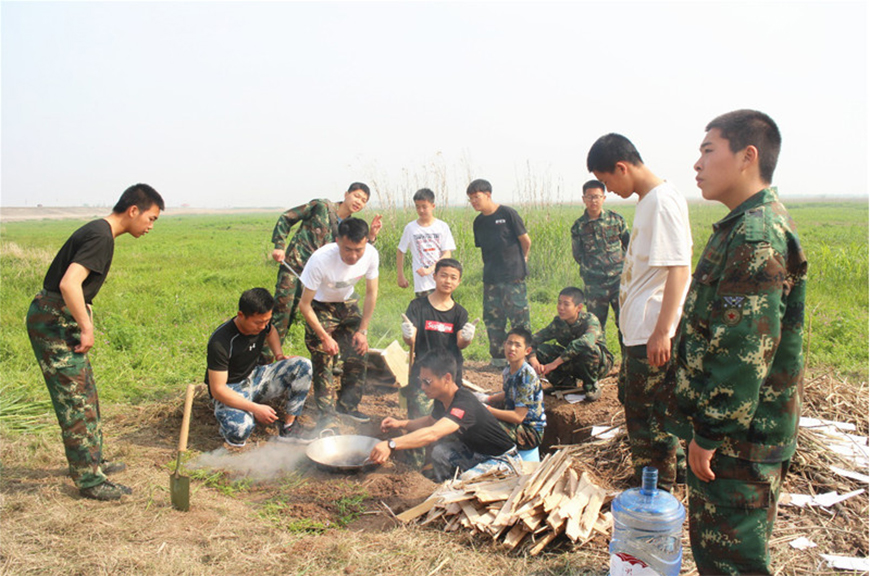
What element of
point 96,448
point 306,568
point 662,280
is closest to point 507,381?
point 662,280

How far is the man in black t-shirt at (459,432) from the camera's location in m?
3.96

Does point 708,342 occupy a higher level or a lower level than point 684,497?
higher

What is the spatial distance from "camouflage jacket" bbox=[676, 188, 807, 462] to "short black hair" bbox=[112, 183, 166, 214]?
321 cm

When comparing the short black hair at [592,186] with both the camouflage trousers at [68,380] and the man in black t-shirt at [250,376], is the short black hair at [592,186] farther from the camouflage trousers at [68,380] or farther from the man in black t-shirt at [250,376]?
the camouflage trousers at [68,380]

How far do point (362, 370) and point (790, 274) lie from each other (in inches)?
162

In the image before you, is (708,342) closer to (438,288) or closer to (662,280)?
(662,280)

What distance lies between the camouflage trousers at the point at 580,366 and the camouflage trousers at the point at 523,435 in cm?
133

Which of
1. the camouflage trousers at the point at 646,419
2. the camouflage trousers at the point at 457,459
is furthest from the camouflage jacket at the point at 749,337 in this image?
the camouflage trousers at the point at 457,459

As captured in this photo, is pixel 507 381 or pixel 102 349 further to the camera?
pixel 102 349

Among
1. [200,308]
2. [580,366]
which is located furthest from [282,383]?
[200,308]

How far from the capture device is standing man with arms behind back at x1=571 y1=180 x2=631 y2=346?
7.05 meters

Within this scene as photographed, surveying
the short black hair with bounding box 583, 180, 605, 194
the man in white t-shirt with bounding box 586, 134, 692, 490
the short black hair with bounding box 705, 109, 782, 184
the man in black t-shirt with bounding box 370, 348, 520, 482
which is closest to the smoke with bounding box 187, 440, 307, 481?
the man in black t-shirt with bounding box 370, 348, 520, 482

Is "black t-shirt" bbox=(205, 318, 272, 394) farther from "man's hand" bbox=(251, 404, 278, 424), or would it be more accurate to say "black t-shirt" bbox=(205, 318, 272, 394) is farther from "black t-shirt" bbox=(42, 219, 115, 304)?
"black t-shirt" bbox=(42, 219, 115, 304)

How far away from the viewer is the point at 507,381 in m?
4.62
